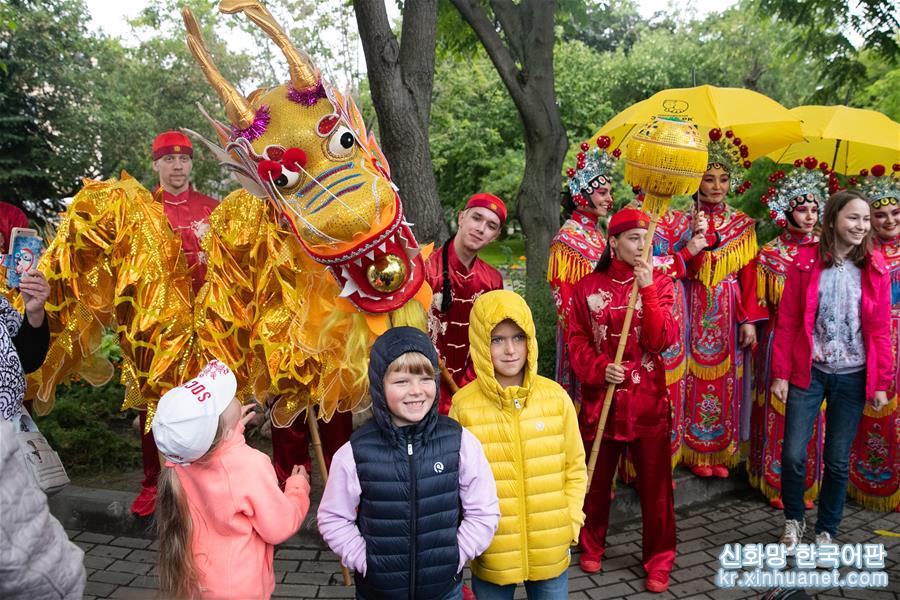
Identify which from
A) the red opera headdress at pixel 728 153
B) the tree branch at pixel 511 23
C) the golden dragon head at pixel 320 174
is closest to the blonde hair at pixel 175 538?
the golden dragon head at pixel 320 174

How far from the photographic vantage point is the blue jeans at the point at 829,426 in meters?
3.79

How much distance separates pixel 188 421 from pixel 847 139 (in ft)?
13.4

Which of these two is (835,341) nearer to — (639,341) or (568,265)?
(639,341)

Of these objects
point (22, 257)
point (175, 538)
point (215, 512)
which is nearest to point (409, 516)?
point (215, 512)

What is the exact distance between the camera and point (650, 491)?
364cm

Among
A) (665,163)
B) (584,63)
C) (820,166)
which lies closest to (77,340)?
(665,163)

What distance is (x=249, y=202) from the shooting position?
3.23 metres

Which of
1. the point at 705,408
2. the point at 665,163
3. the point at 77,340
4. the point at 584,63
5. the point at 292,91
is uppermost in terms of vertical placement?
the point at 584,63

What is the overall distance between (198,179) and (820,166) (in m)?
13.6

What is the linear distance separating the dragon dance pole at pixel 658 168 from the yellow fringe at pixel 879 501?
241 centimetres

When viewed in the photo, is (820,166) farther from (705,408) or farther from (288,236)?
(288,236)

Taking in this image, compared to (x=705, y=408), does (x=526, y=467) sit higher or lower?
higher

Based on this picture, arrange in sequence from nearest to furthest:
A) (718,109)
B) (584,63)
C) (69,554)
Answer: (69,554), (718,109), (584,63)

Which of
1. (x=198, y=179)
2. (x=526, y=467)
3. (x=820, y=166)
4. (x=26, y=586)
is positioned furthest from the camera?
(x=198, y=179)
